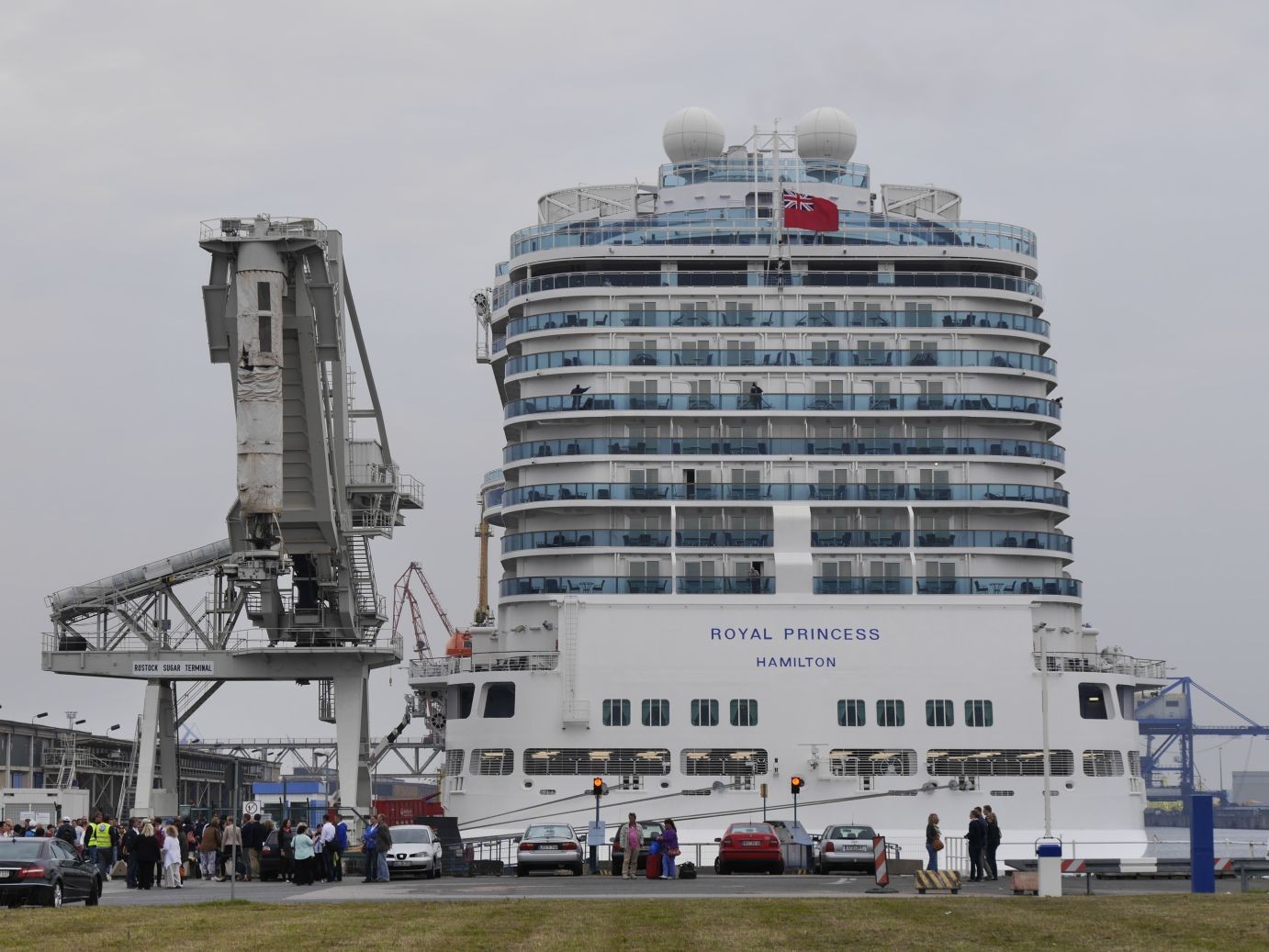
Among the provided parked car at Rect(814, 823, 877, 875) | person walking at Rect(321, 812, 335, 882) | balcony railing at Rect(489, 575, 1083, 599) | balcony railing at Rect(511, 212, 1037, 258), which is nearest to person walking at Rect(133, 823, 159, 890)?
person walking at Rect(321, 812, 335, 882)

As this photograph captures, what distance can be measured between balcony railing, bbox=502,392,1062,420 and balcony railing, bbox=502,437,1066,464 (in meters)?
1.04

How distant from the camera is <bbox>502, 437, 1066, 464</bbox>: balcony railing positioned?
6088 centimetres

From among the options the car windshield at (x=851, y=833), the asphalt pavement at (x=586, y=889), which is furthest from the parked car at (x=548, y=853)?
the car windshield at (x=851, y=833)

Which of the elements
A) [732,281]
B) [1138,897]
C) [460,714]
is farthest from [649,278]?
[1138,897]

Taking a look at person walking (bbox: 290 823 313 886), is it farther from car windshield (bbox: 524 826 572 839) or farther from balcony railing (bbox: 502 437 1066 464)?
balcony railing (bbox: 502 437 1066 464)

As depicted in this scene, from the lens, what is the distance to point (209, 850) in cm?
4653

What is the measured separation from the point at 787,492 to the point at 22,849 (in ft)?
109

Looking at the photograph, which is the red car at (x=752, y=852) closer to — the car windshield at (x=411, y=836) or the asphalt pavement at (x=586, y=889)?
the asphalt pavement at (x=586, y=889)

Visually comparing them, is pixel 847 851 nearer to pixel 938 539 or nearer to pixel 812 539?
pixel 812 539

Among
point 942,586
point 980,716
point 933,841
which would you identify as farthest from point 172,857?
point 942,586

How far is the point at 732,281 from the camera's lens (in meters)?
63.8

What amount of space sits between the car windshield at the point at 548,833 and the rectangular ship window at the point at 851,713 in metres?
12.5

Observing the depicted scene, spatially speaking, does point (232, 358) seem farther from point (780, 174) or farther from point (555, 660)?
point (780, 174)

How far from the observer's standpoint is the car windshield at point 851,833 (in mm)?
45344
